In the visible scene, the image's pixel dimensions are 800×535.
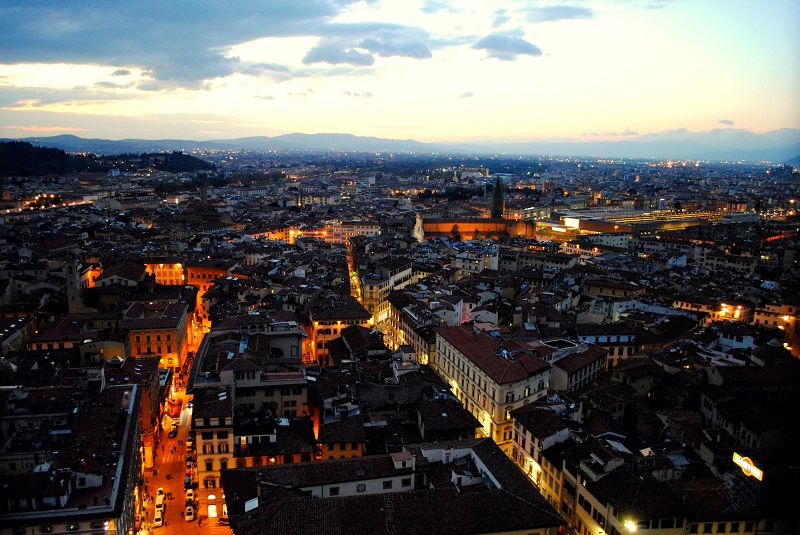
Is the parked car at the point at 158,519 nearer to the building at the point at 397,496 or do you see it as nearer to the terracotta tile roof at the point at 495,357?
the building at the point at 397,496

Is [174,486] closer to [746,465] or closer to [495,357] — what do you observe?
[495,357]

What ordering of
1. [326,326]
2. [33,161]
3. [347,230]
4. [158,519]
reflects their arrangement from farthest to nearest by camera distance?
[33,161] < [347,230] < [326,326] < [158,519]

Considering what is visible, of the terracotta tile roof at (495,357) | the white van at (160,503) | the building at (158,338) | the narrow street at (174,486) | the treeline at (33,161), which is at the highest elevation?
the treeline at (33,161)

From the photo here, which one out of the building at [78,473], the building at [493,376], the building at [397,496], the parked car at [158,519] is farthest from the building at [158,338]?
the building at [397,496]

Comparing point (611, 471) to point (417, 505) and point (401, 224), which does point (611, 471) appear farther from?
point (401, 224)

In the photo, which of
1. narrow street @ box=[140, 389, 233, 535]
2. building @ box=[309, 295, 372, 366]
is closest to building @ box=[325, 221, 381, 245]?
building @ box=[309, 295, 372, 366]

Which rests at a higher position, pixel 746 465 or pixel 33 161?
pixel 33 161

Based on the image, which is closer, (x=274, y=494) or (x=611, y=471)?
(x=274, y=494)

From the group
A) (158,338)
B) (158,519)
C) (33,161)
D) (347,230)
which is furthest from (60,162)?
(158,519)

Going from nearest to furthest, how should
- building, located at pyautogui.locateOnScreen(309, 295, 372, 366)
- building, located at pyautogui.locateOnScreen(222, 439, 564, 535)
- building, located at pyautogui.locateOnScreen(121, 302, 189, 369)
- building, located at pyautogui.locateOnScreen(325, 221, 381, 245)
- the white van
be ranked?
building, located at pyautogui.locateOnScreen(222, 439, 564, 535), the white van, building, located at pyautogui.locateOnScreen(121, 302, 189, 369), building, located at pyautogui.locateOnScreen(309, 295, 372, 366), building, located at pyautogui.locateOnScreen(325, 221, 381, 245)

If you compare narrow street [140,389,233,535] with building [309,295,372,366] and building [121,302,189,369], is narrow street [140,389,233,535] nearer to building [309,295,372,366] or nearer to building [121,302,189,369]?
building [121,302,189,369]

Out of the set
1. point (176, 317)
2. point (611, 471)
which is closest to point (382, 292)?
point (176, 317)
